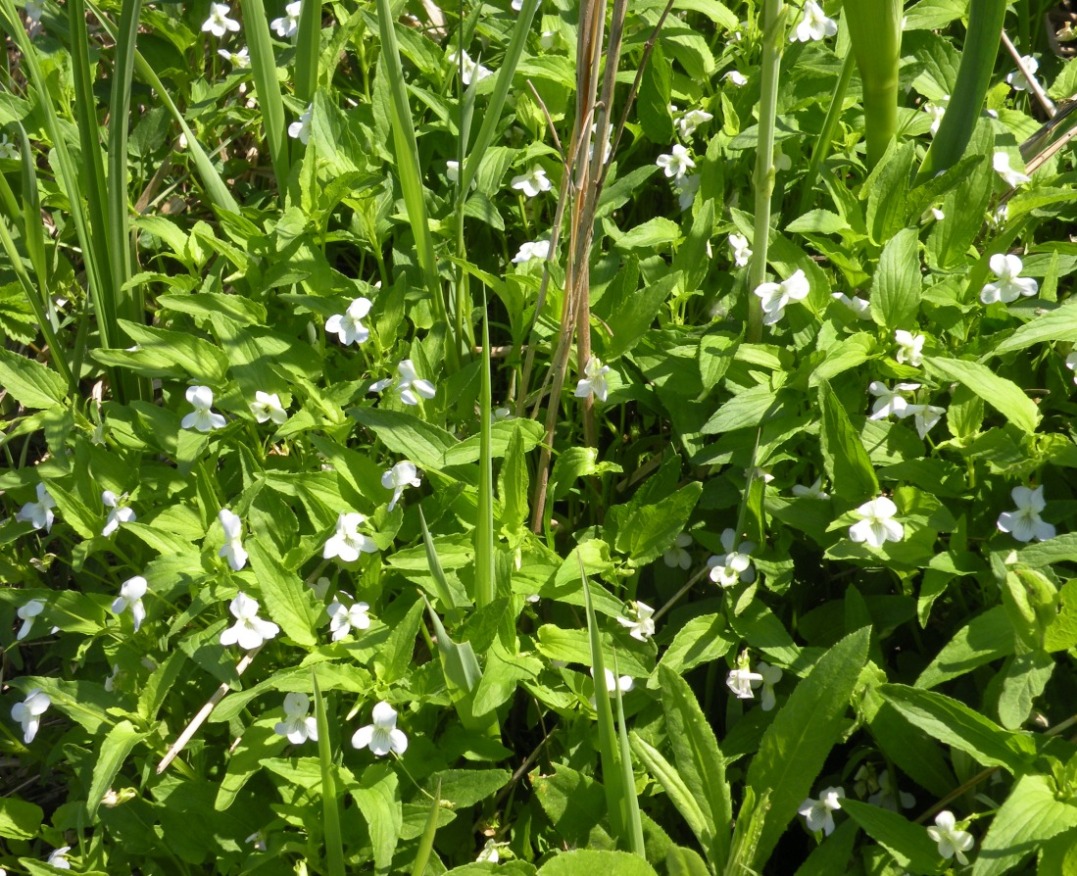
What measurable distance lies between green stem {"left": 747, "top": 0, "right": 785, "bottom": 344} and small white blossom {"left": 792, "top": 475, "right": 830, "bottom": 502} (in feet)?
0.91

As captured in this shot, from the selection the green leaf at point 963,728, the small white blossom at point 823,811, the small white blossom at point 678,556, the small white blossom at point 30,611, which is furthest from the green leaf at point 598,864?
the small white blossom at point 30,611

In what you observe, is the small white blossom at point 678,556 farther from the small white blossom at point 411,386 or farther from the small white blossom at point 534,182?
the small white blossom at point 534,182

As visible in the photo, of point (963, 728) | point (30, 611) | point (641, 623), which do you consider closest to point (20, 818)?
point (30, 611)

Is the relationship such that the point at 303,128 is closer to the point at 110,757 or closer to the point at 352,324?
the point at 352,324

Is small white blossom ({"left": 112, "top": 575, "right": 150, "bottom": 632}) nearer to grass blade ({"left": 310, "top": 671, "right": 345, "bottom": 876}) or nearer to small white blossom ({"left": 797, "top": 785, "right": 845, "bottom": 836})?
grass blade ({"left": 310, "top": 671, "right": 345, "bottom": 876})

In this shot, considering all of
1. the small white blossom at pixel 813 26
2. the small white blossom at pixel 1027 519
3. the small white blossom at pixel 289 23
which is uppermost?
the small white blossom at pixel 813 26

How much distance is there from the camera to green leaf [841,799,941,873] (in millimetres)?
1545

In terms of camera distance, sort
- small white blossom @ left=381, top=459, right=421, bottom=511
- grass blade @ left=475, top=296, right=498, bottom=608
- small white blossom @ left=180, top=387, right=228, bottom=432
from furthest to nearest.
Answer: small white blossom @ left=180, top=387, right=228, bottom=432 → small white blossom @ left=381, top=459, right=421, bottom=511 → grass blade @ left=475, top=296, right=498, bottom=608

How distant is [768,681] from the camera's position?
1825mm

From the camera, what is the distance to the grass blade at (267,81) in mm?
2129

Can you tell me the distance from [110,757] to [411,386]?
741mm

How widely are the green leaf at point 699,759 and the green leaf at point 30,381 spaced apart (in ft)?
4.14

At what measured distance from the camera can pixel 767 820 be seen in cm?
167

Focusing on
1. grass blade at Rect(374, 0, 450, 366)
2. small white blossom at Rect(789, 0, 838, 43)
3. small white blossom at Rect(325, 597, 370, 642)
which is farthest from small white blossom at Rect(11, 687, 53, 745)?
small white blossom at Rect(789, 0, 838, 43)
